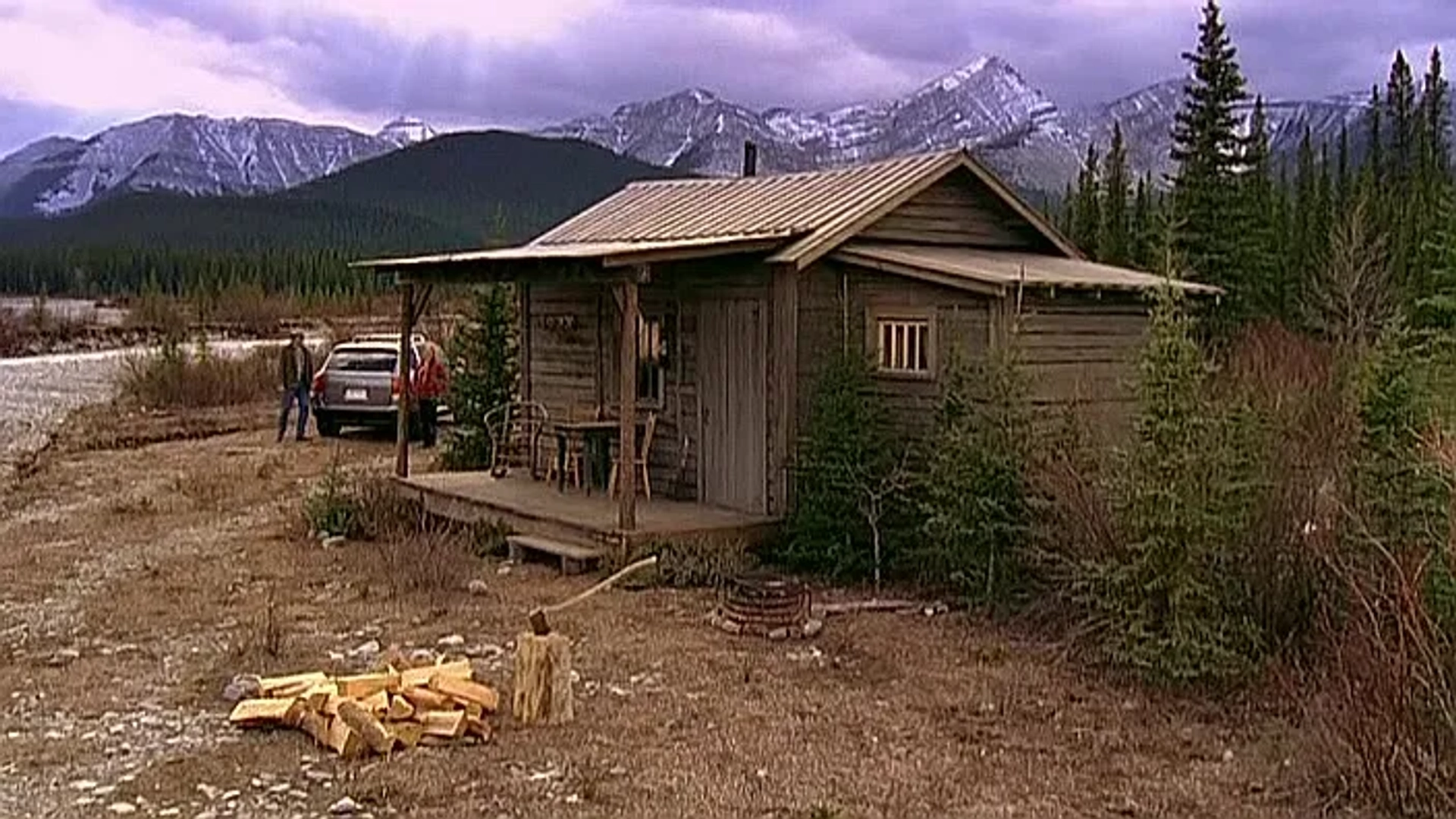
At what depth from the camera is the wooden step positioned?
1135cm

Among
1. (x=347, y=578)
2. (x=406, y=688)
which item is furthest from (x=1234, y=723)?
(x=347, y=578)

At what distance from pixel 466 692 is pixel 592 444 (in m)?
6.20

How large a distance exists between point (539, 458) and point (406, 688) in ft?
24.5

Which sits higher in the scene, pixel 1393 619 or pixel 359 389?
pixel 359 389

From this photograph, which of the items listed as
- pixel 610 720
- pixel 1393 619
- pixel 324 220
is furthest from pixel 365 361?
pixel 324 220

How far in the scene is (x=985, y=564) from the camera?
392 inches

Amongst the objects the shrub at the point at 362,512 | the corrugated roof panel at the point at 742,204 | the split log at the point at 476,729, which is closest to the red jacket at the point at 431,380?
the corrugated roof panel at the point at 742,204

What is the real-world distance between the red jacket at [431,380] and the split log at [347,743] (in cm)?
1273

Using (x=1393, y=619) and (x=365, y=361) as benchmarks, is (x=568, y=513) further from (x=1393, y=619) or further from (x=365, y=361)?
(x=365, y=361)

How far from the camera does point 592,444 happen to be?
1360 cm

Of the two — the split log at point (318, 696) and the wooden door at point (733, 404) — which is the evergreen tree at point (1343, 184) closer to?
the wooden door at point (733, 404)

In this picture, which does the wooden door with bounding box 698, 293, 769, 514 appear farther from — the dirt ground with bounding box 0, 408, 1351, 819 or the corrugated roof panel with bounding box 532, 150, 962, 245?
the dirt ground with bounding box 0, 408, 1351, 819

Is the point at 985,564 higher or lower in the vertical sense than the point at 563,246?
lower

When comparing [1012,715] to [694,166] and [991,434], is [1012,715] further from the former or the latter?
[694,166]
